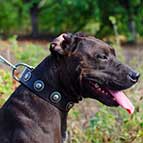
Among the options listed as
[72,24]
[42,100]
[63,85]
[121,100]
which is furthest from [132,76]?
[72,24]

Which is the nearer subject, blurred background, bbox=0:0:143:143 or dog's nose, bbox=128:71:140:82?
dog's nose, bbox=128:71:140:82

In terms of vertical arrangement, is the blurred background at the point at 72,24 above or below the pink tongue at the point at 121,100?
below

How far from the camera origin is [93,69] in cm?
480

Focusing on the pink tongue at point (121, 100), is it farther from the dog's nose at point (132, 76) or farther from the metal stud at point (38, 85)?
the metal stud at point (38, 85)

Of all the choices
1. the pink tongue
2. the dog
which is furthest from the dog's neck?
the pink tongue

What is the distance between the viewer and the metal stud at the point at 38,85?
4.79 metres

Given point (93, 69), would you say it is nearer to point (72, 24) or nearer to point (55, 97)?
point (55, 97)

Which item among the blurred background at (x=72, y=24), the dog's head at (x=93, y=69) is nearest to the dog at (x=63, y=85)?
the dog's head at (x=93, y=69)

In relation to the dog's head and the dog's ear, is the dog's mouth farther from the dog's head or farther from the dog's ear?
the dog's ear

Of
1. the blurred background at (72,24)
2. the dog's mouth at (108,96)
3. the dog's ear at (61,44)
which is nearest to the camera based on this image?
the dog's ear at (61,44)

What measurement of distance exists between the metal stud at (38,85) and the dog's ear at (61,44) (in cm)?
24

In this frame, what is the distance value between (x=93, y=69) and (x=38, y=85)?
0.42 meters

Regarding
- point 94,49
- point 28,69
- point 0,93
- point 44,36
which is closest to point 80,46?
point 94,49

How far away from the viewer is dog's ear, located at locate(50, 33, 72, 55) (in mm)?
4691
